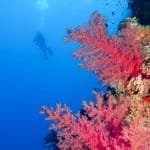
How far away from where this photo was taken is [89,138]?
355 cm

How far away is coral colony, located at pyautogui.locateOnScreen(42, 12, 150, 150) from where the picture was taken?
3.60 metres

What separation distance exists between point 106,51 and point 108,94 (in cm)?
47

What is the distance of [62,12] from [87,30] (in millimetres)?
99163

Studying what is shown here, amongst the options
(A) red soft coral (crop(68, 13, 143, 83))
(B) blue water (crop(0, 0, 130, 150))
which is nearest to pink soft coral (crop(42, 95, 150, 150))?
(A) red soft coral (crop(68, 13, 143, 83))

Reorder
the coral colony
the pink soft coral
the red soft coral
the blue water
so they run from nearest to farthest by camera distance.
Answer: the pink soft coral → the coral colony → the red soft coral → the blue water

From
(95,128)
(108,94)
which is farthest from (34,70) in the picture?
(95,128)

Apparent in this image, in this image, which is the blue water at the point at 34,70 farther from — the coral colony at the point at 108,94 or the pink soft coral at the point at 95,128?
the pink soft coral at the point at 95,128

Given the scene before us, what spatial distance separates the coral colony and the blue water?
30.2 metres

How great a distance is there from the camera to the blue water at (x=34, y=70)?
2280 inches

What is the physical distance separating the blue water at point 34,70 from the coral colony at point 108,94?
99.1 feet

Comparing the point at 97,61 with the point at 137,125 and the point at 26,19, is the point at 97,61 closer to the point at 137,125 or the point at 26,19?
the point at 137,125

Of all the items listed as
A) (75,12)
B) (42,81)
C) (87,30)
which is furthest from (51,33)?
(87,30)

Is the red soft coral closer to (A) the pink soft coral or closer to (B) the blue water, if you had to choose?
(A) the pink soft coral

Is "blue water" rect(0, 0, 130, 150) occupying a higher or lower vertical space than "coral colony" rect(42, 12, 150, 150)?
higher
